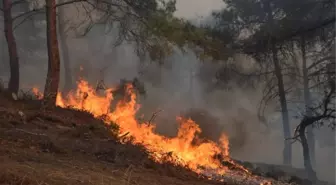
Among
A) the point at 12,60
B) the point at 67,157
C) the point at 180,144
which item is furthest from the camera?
the point at 12,60

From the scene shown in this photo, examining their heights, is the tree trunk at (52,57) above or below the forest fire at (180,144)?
above

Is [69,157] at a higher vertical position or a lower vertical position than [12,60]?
lower

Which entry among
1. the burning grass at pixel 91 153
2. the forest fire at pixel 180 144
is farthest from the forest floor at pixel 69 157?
the forest fire at pixel 180 144

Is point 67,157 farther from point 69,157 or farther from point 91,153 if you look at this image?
point 91,153

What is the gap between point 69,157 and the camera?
6.63 metres

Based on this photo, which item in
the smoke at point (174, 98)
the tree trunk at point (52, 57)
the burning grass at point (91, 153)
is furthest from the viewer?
the smoke at point (174, 98)

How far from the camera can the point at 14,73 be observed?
14.1 meters

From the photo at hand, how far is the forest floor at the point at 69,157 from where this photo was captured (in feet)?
16.1

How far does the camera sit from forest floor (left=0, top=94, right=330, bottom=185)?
4.91m

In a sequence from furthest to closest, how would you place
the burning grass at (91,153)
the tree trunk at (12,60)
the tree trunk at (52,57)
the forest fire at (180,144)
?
the tree trunk at (12,60)
the tree trunk at (52,57)
the forest fire at (180,144)
the burning grass at (91,153)

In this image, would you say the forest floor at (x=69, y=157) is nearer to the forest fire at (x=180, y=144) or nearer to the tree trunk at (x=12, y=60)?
the forest fire at (x=180, y=144)

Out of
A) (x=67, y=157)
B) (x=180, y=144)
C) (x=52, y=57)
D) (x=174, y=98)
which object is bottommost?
(x=67, y=157)

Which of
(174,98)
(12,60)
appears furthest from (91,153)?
(174,98)

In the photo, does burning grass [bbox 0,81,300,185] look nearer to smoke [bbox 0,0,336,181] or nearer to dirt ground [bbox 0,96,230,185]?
dirt ground [bbox 0,96,230,185]
